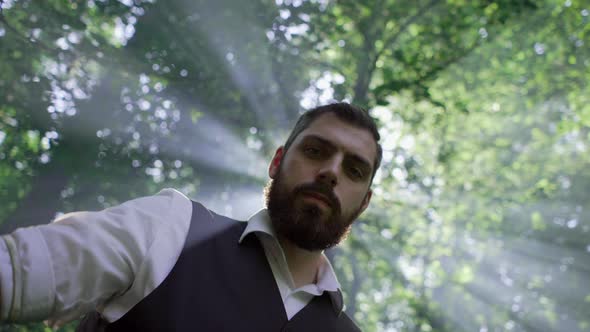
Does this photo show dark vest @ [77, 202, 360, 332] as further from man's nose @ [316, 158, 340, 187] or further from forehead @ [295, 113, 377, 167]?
forehead @ [295, 113, 377, 167]

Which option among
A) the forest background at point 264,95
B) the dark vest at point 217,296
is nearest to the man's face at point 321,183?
the dark vest at point 217,296

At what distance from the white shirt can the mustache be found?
589 millimetres

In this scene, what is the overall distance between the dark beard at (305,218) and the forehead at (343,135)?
0.95ft

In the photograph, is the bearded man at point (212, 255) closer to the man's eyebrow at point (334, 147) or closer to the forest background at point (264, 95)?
the man's eyebrow at point (334, 147)

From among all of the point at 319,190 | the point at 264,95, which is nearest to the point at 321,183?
the point at 319,190

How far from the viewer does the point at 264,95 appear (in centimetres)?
746

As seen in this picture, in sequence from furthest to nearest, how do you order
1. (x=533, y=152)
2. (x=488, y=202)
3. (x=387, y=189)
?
(x=533, y=152) < (x=488, y=202) < (x=387, y=189)

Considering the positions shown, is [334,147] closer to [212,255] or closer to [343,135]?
[343,135]

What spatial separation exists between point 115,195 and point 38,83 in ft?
7.19

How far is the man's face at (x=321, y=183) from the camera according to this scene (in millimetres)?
1826

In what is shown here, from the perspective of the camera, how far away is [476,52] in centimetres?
908

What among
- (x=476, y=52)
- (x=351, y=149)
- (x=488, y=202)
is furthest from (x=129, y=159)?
(x=488, y=202)

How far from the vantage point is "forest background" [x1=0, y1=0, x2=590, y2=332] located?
5195mm

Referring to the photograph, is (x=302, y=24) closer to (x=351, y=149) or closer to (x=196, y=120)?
(x=196, y=120)
